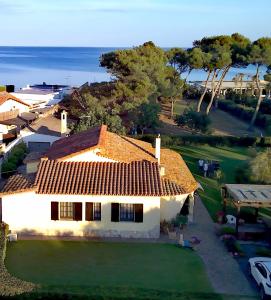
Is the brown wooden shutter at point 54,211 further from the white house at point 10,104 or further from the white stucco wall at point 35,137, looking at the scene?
the white house at point 10,104

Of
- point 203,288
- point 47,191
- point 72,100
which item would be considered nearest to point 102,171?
point 47,191

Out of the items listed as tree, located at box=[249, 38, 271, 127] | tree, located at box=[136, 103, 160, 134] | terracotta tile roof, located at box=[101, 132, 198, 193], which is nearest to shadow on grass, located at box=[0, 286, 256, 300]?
terracotta tile roof, located at box=[101, 132, 198, 193]

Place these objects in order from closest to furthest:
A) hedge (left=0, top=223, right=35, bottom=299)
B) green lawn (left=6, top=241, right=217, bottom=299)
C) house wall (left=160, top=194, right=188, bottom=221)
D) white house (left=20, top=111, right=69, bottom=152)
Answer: hedge (left=0, top=223, right=35, bottom=299) → green lawn (left=6, top=241, right=217, bottom=299) → house wall (left=160, top=194, right=188, bottom=221) → white house (left=20, top=111, right=69, bottom=152)

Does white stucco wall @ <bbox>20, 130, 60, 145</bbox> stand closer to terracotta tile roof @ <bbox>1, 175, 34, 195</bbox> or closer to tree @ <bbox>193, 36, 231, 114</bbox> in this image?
terracotta tile roof @ <bbox>1, 175, 34, 195</bbox>

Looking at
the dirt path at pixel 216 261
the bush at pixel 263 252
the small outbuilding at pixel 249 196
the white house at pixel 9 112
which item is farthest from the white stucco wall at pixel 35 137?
the bush at pixel 263 252

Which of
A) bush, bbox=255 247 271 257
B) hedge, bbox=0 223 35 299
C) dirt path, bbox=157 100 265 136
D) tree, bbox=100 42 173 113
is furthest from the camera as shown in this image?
dirt path, bbox=157 100 265 136
